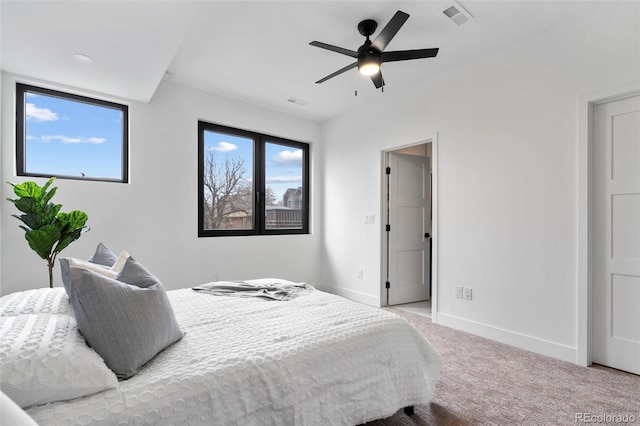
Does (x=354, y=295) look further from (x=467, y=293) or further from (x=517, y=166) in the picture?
(x=517, y=166)

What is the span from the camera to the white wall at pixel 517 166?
254cm

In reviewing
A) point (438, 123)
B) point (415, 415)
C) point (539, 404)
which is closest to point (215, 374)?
point (415, 415)

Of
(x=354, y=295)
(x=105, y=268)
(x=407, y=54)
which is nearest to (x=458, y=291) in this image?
(x=354, y=295)

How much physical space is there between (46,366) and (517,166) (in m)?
3.33

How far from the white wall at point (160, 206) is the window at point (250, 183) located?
16cm

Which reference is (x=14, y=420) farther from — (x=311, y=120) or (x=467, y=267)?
(x=311, y=120)

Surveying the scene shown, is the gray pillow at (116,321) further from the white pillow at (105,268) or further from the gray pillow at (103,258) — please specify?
the gray pillow at (103,258)

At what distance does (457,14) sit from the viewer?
2496mm

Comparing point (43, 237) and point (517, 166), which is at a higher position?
point (517, 166)

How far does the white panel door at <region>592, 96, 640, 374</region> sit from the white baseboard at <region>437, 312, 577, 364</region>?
7.6 inches

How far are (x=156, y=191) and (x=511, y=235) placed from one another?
3.68 m

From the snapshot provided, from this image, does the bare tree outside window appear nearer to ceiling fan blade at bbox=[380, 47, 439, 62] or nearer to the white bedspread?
the white bedspread

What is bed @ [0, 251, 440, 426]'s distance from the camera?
1.03m

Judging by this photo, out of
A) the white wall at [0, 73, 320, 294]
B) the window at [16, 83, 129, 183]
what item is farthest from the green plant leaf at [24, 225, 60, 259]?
the window at [16, 83, 129, 183]
